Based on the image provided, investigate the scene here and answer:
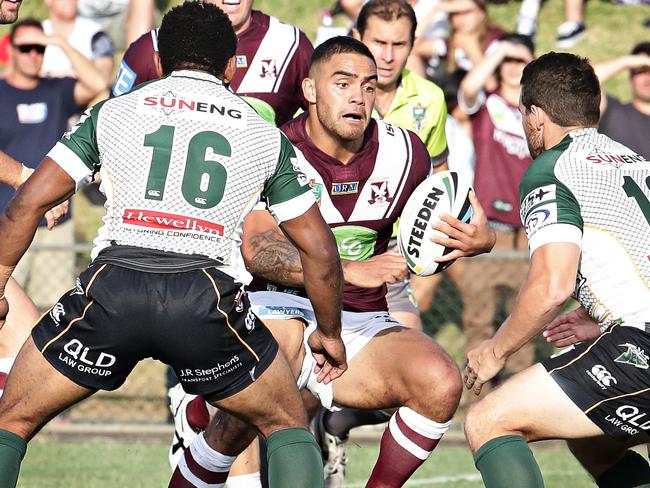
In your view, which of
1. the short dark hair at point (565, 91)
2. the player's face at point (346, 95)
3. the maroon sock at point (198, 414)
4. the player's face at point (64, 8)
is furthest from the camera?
the player's face at point (64, 8)

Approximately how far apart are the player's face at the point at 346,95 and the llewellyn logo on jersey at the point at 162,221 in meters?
1.59

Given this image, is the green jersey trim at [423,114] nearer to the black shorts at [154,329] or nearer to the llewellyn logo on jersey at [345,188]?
the llewellyn logo on jersey at [345,188]

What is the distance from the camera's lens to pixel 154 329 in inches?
190

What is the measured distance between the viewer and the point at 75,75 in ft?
34.4

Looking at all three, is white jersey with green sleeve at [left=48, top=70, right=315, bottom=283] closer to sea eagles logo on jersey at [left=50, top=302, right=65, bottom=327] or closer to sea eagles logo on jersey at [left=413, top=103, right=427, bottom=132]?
sea eagles logo on jersey at [left=50, top=302, right=65, bottom=327]

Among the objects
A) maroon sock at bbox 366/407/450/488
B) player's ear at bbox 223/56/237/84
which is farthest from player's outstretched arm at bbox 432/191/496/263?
player's ear at bbox 223/56/237/84

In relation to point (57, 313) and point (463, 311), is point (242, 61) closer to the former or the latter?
point (57, 313)

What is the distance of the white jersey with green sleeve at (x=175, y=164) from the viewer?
486 centimetres

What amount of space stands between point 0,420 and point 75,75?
5995 mm

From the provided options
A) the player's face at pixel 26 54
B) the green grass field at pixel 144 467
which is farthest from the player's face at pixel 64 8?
the green grass field at pixel 144 467

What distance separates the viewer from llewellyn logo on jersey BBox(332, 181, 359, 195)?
6.34 m

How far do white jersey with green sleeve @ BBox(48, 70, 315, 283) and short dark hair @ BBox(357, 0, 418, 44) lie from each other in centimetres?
321

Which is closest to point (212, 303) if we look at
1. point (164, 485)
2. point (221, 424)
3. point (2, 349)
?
point (221, 424)

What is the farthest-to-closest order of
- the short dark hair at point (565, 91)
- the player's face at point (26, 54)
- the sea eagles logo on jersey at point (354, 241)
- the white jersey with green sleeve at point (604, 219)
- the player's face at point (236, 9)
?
1. the player's face at point (26, 54)
2. the player's face at point (236, 9)
3. the sea eagles logo on jersey at point (354, 241)
4. the short dark hair at point (565, 91)
5. the white jersey with green sleeve at point (604, 219)
